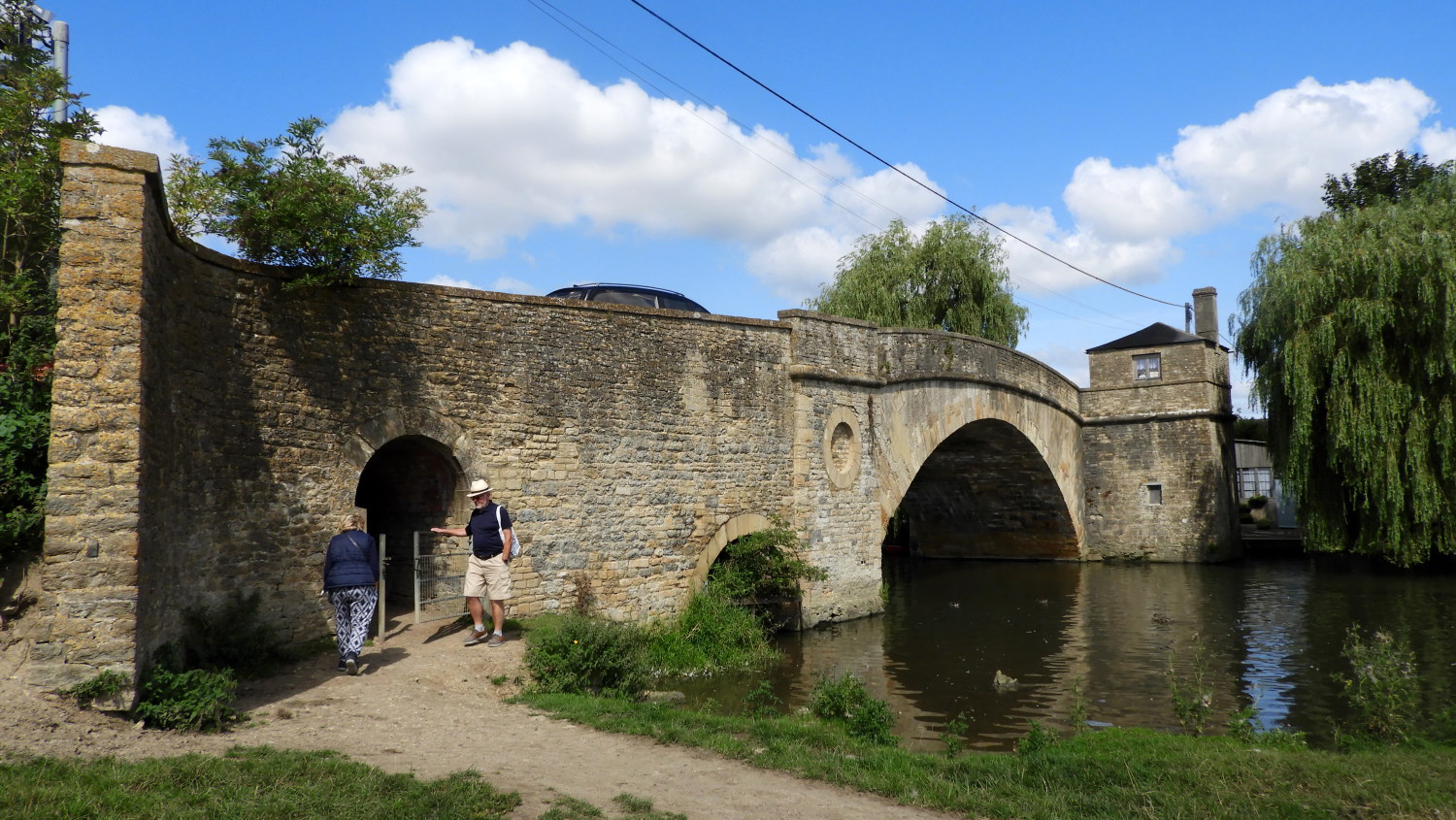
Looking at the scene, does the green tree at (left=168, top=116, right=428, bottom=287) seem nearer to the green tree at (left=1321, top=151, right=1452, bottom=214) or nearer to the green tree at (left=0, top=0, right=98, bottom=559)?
the green tree at (left=0, top=0, right=98, bottom=559)

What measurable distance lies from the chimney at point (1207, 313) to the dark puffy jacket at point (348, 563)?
23.0 m

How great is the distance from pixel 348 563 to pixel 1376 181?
26.6 meters

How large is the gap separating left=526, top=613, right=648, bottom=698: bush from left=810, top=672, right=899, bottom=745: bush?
161 centimetres

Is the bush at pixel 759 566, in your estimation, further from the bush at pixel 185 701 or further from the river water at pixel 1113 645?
the bush at pixel 185 701

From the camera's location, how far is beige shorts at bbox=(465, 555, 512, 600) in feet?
28.5

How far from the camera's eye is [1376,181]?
78.5 feet

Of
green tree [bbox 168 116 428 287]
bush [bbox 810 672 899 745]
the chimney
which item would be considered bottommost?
bush [bbox 810 672 899 745]

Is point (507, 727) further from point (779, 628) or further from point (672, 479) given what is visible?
point (779, 628)

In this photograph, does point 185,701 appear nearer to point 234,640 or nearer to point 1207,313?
point 234,640

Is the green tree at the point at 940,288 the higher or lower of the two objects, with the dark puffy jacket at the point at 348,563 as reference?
higher

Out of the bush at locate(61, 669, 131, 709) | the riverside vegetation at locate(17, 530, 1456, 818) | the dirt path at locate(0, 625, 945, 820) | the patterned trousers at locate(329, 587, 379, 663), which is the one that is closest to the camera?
the riverside vegetation at locate(17, 530, 1456, 818)

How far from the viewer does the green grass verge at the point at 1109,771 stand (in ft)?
16.3

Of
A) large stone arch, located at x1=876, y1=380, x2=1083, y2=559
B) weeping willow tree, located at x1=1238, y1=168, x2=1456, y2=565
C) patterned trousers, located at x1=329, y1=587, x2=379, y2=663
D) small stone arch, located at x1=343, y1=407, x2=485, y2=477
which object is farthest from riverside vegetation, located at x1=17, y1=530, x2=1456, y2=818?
weeping willow tree, located at x1=1238, y1=168, x2=1456, y2=565

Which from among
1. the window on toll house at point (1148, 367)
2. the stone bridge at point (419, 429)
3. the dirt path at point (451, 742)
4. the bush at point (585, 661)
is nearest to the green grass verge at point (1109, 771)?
the dirt path at point (451, 742)
